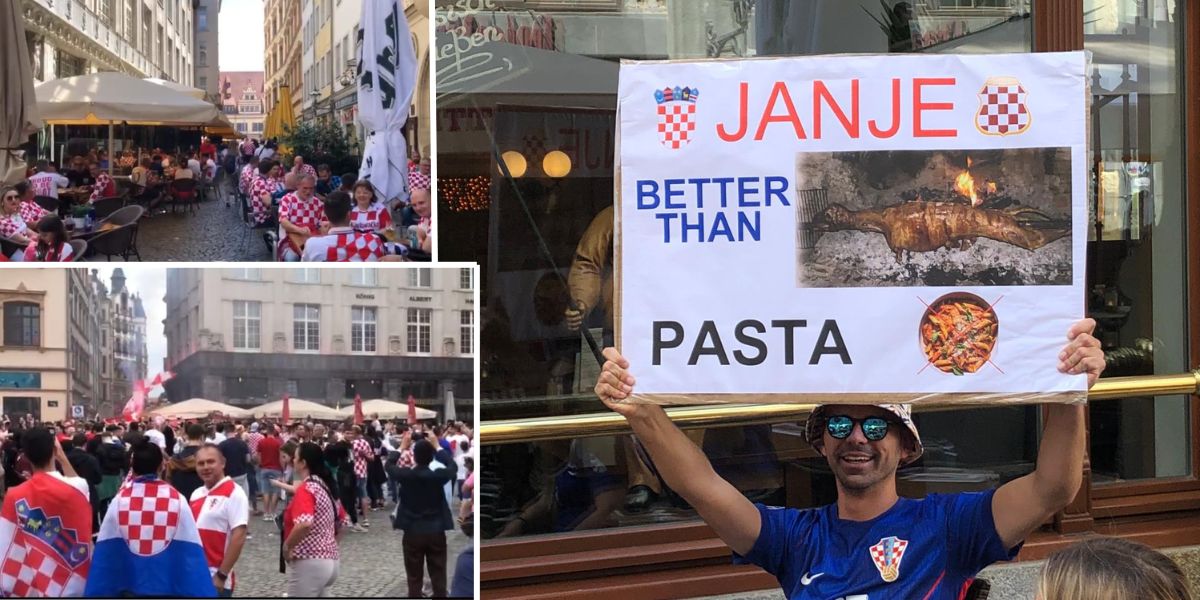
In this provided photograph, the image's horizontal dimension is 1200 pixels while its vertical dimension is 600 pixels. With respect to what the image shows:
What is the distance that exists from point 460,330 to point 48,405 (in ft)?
4.39

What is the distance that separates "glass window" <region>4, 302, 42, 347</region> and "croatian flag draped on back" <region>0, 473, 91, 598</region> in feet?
1.50

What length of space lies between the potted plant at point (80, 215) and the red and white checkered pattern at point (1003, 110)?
306cm

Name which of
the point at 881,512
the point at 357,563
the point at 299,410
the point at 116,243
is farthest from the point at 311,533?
the point at 881,512

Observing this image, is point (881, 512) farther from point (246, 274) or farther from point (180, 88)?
point (180, 88)

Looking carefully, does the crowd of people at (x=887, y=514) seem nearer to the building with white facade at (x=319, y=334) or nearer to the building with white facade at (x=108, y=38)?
the building with white facade at (x=319, y=334)

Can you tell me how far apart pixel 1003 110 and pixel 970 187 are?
191mm

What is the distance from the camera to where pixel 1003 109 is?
9.41ft

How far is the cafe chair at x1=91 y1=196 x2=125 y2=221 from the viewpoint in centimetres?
442

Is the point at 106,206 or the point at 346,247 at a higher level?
the point at 106,206

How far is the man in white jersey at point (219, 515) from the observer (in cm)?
399

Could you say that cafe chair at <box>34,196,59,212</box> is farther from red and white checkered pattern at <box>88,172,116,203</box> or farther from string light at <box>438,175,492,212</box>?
string light at <box>438,175,492,212</box>

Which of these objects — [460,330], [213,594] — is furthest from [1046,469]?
[213,594]

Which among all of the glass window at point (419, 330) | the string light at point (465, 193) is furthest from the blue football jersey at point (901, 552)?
the string light at point (465, 193)

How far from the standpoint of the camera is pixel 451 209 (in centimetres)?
543
